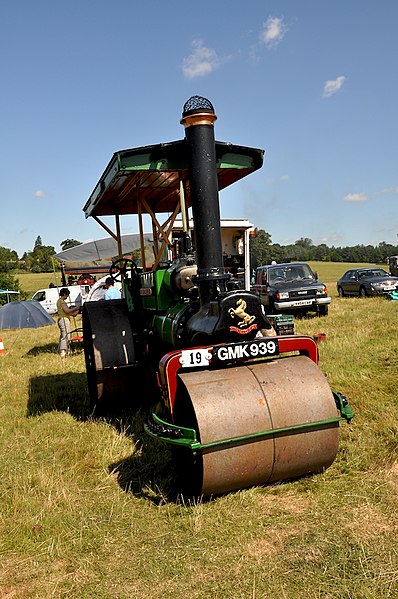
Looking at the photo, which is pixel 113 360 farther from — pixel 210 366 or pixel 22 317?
pixel 22 317

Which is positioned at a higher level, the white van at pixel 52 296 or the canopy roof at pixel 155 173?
the canopy roof at pixel 155 173

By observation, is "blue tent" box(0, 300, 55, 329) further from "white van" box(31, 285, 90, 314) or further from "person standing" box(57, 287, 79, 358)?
"person standing" box(57, 287, 79, 358)

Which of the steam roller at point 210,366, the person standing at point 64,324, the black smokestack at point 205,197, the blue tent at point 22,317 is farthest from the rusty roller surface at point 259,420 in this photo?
the blue tent at point 22,317

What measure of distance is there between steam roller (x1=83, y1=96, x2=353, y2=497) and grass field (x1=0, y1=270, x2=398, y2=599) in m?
0.25

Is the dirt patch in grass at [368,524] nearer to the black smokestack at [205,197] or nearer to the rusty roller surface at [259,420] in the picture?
the rusty roller surface at [259,420]

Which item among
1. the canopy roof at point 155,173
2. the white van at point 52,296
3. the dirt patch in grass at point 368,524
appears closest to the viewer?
the dirt patch in grass at point 368,524

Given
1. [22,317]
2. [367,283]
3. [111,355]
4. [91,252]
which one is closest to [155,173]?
[111,355]

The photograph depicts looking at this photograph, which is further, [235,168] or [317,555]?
[235,168]

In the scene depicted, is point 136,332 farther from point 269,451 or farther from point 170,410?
point 269,451

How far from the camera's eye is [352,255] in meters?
78.5

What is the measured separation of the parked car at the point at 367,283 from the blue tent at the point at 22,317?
11.4 m

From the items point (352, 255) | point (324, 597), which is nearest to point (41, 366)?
point (324, 597)

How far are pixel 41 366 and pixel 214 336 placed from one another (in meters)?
6.65

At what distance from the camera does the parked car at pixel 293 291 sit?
14203mm
